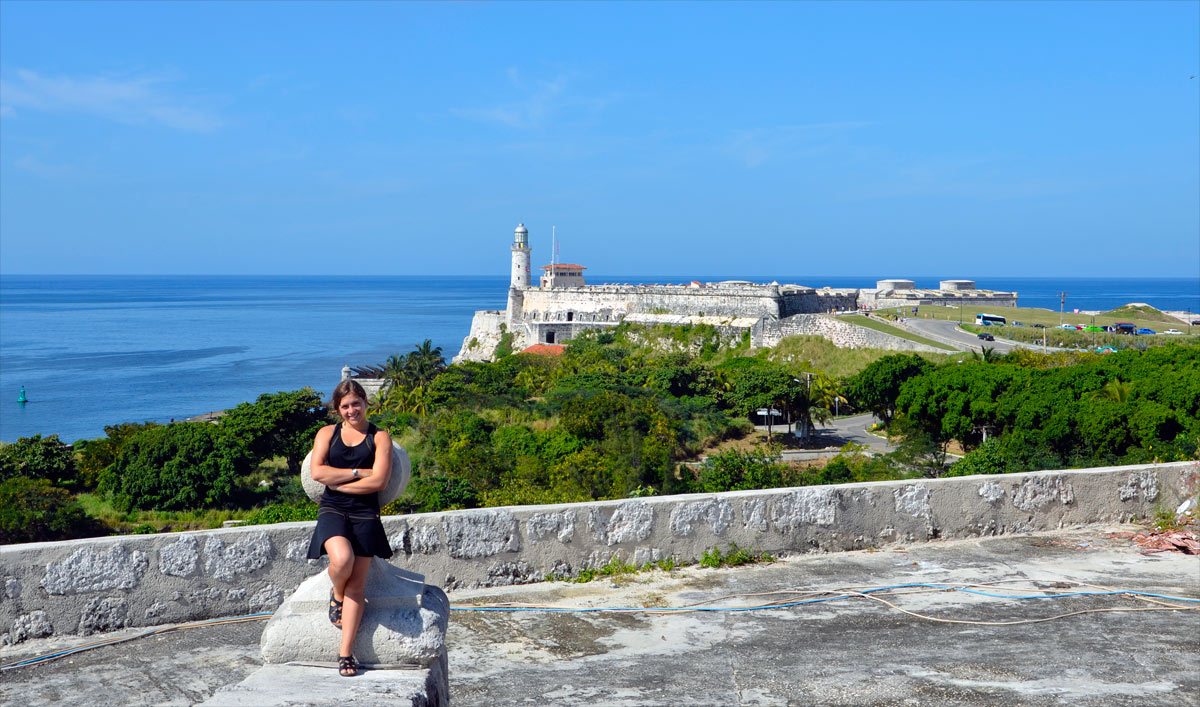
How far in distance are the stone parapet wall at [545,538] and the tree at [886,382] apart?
963 inches

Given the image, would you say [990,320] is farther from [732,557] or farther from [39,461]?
[732,557]

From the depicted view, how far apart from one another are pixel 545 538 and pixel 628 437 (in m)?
21.8

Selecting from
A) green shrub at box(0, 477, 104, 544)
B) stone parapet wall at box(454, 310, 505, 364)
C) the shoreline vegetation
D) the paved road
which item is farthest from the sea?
the paved road

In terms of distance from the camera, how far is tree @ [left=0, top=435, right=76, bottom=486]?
2628cm

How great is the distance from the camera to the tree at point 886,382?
103ft

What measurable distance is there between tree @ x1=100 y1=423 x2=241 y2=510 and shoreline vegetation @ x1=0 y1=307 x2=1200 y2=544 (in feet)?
0.17

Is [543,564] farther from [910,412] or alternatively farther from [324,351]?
[324,351]

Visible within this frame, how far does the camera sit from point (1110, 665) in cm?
430

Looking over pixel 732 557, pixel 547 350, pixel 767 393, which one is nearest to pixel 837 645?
pixel 732 557

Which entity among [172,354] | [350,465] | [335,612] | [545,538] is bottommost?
[172,354]

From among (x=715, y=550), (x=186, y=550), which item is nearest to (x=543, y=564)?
(x=715, y=550)

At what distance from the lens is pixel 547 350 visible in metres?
57.6

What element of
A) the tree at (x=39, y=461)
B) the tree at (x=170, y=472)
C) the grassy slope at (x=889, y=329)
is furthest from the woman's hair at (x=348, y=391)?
the grassy slope at (x=889, y=329)

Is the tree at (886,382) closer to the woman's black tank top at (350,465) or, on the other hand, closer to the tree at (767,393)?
the tree at (767,393)
